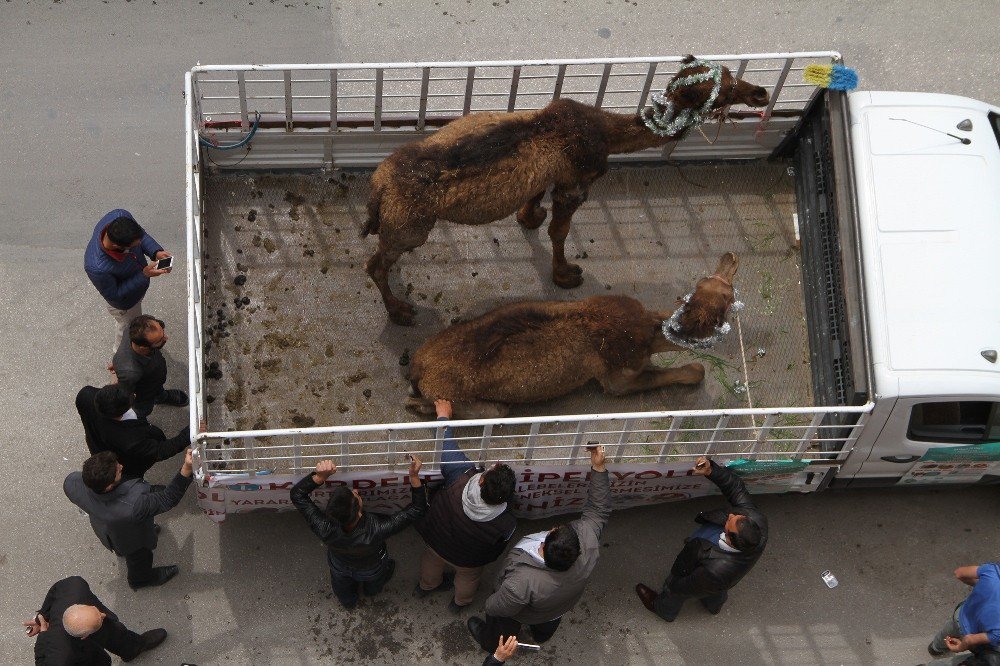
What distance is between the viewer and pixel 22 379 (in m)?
9.15

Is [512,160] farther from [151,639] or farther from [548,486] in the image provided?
[151,639]

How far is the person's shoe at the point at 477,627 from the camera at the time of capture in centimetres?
814

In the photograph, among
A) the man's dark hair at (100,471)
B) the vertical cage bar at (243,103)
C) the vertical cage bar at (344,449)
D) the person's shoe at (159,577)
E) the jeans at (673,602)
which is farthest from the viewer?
the vertical cage bar at (243,103)

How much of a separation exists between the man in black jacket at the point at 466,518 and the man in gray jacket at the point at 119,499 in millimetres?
1877

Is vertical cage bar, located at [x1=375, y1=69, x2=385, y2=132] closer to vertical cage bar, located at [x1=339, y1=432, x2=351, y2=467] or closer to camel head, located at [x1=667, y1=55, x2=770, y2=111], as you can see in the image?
camel head, located at [x1=667, y1=55, x2=770, y2=111]

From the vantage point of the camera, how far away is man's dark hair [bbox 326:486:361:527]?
23.1ft

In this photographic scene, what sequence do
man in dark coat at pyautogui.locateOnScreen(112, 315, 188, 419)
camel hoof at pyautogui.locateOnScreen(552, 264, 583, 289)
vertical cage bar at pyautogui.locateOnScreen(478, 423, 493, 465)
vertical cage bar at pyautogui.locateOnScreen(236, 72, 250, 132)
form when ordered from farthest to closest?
camel hoof at pyautogui.locateOnScreen(552, 264, 583, 289) → vertical cage bar at pyautogui.locateOnScreen(236, 72, 250, 132) → man in dark coat at pyautogui.locateOnScreen(112, 315, 188, 419) → vertical cage bar at pyautogui.locateOnScreen(478, 423, 493, 465)

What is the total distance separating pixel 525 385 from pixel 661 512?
174cm

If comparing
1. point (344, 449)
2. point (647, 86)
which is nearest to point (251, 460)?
point (344, 449)

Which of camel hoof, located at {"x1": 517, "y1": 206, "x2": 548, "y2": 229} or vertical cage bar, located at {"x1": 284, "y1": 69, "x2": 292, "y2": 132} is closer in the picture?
vertical cage bar, located at {"x1": 284, "y1": 69, "x2": 292, "y2": 132}

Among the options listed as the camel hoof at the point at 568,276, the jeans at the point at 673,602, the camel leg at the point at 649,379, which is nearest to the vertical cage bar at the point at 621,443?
the camel leg at the point at 649,379

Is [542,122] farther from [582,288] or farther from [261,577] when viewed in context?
[261,577]

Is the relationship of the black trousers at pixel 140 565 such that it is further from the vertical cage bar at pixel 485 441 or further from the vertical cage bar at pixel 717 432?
the vertical cage bar at pixel 717 432

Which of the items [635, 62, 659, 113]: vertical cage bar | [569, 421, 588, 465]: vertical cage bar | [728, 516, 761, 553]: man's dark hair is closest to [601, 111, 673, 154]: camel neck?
[635, 62, 659, 113]: vertical cage bar
